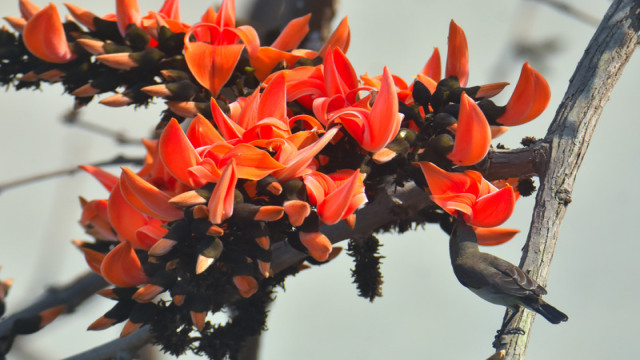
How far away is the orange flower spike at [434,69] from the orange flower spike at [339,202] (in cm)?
18

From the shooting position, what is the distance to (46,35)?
0.56 meters

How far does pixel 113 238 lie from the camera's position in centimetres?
63

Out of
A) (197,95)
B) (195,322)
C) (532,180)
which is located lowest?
(195,322)

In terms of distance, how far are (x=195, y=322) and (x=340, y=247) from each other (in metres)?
0.18

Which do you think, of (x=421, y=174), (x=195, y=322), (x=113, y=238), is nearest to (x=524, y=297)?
(x=421, y=174)

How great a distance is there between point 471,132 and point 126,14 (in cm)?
29

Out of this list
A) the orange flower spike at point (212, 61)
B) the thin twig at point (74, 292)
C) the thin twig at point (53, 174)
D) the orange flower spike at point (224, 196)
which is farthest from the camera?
the thin twig at point (53, 174)

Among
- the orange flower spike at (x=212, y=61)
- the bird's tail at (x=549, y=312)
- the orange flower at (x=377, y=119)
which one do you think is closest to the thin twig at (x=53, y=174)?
the orange flower spike at (x=212, y=61)

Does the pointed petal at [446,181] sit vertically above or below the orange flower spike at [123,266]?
above

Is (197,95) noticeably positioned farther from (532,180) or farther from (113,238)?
(532,180)

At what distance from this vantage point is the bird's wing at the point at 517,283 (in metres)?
0.41

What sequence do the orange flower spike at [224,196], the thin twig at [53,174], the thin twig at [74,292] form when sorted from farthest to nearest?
the thin twig at [53,174] → the thin twig at [74,292] → the orange flower spike at [224,196]

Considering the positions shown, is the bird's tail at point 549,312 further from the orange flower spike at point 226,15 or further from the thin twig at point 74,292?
the thin twig at point 74,292

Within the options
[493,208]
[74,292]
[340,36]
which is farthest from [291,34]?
[74,292]
